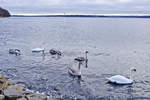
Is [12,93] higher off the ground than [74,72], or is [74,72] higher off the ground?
[12,93]

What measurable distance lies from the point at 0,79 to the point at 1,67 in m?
12.2

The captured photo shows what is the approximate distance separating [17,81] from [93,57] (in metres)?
22.4

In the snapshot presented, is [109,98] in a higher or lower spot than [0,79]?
lower

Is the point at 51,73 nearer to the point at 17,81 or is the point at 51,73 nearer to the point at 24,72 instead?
the point at 24,72

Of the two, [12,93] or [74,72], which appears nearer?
[12,93]

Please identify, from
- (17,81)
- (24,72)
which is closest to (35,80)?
(17,81)

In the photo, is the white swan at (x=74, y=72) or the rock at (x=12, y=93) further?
the white swan at (x=74, y=72)

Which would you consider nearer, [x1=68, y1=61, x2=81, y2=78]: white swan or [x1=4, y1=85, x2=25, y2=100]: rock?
[x1=4, y1=85, x2=25, y2=100]: rock

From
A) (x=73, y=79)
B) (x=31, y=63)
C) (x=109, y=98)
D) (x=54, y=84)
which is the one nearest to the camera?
(x=109, y=98)

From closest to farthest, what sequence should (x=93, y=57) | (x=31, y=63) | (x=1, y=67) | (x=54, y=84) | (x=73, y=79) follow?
(x=54, y=84), (x=73, y=79), (x=1, y=67), (x=31, y=63), (x=93, y=57)

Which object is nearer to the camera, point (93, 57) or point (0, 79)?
point (0, 79)

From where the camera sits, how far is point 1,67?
38.3 meters

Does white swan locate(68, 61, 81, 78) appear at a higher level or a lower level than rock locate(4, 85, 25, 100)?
lower

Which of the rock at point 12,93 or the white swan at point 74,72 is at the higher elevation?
the rock at point 12,93
